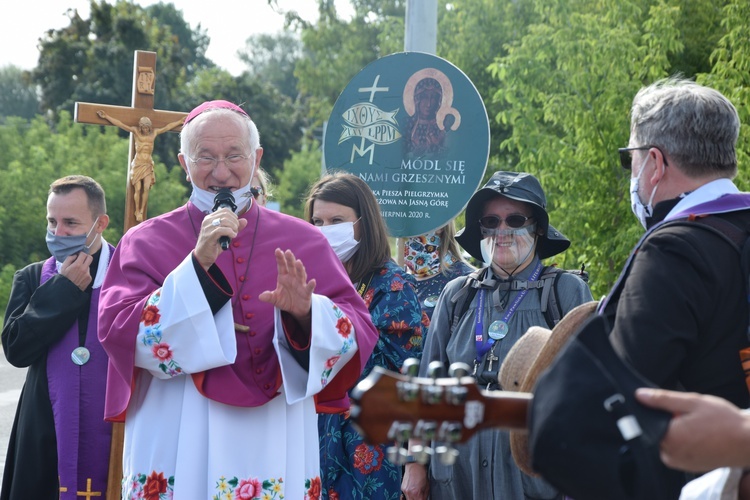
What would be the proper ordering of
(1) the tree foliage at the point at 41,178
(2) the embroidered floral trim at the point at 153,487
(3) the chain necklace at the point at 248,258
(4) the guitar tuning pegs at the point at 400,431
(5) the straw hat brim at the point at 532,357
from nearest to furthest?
(4) the guitar tuning pegs at the point at 400,431 → (5) the straw hat brim at the point at 532,357 → (2) the embroidered floral trim at the point at 153,487 → (3) the chain necklace at the point at 248,258 → (1) the tree foliage at the point at 41,178

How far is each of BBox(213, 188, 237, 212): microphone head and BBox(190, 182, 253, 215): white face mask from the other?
0.18 feet

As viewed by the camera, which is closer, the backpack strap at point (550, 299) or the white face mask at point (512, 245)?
the backpack strap at point (550, 299)

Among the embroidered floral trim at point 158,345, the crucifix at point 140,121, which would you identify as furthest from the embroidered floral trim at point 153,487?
the crucifix at point 140,121

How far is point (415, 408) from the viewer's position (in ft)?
6.78

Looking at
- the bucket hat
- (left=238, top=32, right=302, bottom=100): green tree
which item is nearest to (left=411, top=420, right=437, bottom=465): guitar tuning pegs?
the bucket hat

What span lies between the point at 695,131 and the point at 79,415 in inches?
131

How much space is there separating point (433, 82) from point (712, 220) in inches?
139

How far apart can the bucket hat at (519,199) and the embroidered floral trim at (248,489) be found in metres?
1.85

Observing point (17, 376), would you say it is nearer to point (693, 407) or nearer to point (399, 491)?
point (399, 491)

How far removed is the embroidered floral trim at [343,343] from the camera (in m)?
3.77

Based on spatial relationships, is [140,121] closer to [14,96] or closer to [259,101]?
[259,101]

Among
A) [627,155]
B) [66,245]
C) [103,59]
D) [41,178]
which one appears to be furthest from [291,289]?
[103,59]

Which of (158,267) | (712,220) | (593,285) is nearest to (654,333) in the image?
(712,220)

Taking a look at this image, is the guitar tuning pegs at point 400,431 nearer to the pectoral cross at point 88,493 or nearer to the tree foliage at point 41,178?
the pectoral cross at point 88,493
